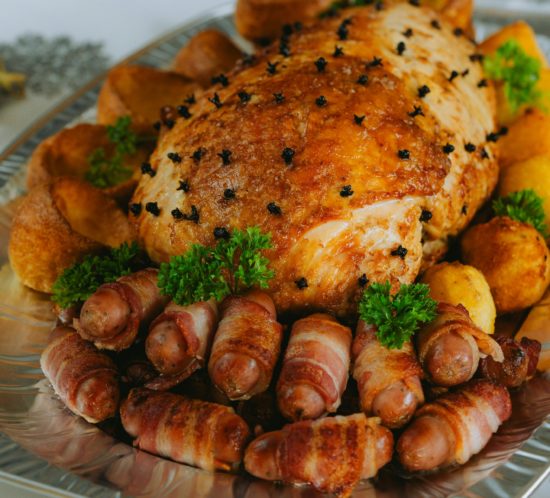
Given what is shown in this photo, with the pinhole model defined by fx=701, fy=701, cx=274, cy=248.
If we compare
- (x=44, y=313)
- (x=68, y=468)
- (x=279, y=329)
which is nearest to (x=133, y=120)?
(x=44, y=313)

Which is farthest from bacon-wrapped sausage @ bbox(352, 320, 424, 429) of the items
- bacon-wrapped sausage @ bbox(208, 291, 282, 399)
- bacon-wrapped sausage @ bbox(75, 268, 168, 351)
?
bacon-wrapped sausage @ bbox(75, 268, 168, 351)

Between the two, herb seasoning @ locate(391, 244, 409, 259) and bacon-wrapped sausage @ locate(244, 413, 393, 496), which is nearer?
bacon-wrapped sausage @ locate(244, 413, 393, 496)

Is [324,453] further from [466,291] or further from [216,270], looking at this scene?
[466,291]

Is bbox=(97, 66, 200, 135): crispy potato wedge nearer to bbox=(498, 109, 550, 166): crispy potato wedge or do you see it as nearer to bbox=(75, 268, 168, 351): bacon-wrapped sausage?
bbox=(75, 268, 168, 351): bacon-wrapped sausage

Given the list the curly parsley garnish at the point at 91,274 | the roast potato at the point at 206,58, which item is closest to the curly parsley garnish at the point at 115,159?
the roast potato at the point at 206,58

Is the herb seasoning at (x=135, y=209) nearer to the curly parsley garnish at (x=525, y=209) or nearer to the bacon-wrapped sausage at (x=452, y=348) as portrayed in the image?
the bacon-wrapped sausage at (x=452, y=348)

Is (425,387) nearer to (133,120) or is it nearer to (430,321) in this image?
(430,321)
